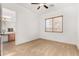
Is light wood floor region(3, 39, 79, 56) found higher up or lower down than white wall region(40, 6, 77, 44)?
lower down

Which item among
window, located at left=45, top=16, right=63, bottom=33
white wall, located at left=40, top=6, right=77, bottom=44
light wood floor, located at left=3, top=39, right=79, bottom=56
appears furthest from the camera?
white wall, located at left=40, top=6, right=77, bottom=44

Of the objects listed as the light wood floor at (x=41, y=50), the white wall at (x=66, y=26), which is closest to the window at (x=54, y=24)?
the white wall at (x=66, y=26)

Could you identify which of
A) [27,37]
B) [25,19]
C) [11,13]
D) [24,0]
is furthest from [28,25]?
[24,0]

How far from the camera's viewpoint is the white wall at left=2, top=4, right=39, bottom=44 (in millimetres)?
3687

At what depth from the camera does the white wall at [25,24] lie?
145 inches

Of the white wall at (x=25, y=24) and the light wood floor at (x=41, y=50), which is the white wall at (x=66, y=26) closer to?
the light wood floor at (x=41, y=50)

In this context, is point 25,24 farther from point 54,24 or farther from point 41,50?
point 41,50

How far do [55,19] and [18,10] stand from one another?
190 cm

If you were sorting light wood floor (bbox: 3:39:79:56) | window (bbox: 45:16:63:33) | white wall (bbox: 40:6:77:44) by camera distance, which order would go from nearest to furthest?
light wood floor (bbox: 3:39:79:56) < window (bbox: 45:16:63:33) < white wall (bbox: 40:6:77:44)

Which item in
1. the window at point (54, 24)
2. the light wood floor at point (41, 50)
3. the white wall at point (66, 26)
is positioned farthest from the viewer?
the white wall at point (66, 26)

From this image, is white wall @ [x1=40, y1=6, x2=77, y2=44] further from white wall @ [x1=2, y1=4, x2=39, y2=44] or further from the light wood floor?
white wall @ [x1=2, y1=4, x2=39, y2=44]

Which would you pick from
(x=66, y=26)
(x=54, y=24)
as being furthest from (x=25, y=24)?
(x=66, y=26)

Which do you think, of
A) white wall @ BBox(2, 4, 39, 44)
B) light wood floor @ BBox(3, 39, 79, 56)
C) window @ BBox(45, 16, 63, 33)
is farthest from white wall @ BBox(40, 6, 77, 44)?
white wall @ BBox(2, 4, 39, 44)

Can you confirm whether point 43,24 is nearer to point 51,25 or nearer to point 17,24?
point 51,25
